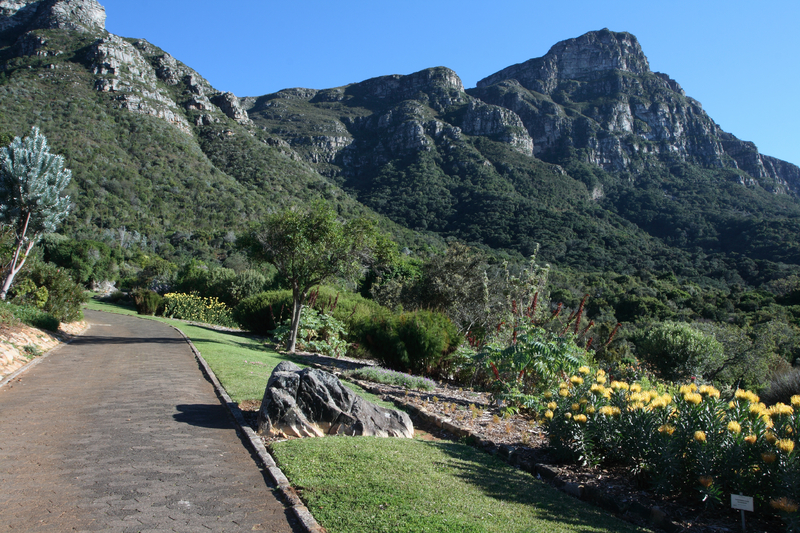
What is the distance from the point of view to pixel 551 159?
3701 inches

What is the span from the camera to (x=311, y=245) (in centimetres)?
1518

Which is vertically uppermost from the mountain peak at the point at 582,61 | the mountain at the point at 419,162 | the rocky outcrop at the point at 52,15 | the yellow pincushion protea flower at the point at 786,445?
the mountain peak at the point at 582,61

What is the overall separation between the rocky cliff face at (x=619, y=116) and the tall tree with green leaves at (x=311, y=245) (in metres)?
86.2

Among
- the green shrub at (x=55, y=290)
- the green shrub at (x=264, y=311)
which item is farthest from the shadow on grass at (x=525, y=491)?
Result: the green shrub at (x=55, y=290)

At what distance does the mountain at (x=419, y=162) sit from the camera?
52438 millimetres

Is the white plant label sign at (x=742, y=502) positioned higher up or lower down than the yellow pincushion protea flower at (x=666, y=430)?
lower down

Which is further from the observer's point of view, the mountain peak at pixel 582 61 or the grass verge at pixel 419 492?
the mountain peak at pixel 582 61

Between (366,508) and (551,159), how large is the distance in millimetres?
98222

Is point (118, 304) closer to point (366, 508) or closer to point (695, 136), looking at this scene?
point (366, 508)

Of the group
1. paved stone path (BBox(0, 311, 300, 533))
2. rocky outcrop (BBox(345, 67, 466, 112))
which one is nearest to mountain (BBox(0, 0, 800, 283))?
rocky outcrop (BBox(345, 67, 466, 112))

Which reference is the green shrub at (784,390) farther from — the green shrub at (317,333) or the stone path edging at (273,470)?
the green shrub at (317,333)

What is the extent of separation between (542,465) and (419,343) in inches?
284

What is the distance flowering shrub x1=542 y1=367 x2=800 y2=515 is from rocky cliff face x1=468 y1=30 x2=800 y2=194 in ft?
313

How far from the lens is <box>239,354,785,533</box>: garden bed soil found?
372 centimetres
